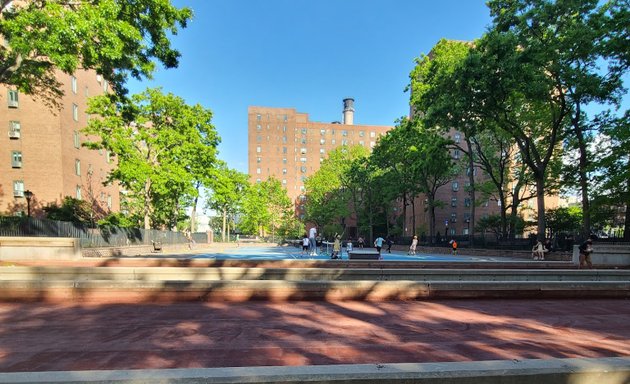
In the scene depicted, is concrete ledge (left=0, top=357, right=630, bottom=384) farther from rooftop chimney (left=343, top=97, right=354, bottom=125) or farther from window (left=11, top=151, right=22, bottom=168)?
rooftop chimney (left=343, top=97, right=354, bottom=125)

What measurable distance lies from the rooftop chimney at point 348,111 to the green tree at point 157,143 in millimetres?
89852

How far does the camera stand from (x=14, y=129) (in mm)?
31281

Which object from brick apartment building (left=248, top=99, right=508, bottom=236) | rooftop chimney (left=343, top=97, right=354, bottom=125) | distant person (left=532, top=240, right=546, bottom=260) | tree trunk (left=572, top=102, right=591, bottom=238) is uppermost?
rooftop chimney (left=343, top=97, right=354, bottom=125)

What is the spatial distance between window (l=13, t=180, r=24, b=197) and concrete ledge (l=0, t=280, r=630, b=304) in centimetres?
3305

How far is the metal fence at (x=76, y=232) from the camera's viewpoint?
19.7 m

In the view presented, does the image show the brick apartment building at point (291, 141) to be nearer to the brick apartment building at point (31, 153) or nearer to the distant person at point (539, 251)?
the brick apartment building at point (31, 153)

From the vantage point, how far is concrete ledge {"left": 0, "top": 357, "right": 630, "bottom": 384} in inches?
116

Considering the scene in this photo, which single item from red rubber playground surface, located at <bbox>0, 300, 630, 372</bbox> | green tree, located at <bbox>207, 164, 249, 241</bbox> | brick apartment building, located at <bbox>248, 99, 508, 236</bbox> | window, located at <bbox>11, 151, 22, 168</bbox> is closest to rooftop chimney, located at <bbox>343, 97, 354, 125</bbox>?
brick apartment building, located at <bbox>248, 99, 508, 236</bbox>

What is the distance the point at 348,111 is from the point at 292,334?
120596mm

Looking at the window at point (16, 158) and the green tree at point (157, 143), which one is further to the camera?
the window at point (16, 158)

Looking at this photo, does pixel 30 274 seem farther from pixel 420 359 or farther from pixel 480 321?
pixel 480 321

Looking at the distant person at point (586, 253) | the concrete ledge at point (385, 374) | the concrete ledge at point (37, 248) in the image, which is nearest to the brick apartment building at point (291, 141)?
the concrete ledge at point (37, 248)

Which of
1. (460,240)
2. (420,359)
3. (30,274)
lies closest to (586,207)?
(460,240)

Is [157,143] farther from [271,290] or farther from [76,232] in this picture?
[271,290]
